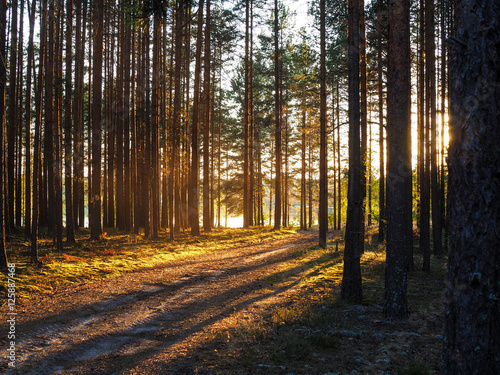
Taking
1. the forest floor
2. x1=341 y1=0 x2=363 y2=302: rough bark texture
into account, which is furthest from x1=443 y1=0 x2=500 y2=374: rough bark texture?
x1=341 y1=0 x2=363 y2=302: rough bark texture

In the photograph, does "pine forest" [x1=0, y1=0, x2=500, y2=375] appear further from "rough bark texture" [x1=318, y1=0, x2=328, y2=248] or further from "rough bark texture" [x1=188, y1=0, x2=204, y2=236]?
"rough bark texture" [x1=188, y1=0, x2=204, y2=236]

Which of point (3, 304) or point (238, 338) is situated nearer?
point (238, 338)

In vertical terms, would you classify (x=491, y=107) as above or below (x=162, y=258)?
above

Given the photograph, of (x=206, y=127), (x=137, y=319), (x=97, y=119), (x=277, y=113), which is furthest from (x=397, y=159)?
(x=277, y=113)

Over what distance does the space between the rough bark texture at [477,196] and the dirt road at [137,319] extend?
3630 millimetres

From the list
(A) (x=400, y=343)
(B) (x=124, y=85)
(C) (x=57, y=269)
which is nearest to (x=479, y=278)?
(A) (x=400, y=343)

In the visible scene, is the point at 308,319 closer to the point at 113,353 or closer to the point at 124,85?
the point at 113,353

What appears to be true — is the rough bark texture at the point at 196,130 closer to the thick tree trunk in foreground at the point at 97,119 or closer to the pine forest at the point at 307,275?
the pine forest at the point at 307,275

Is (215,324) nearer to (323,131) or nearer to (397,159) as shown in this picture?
(397,159)

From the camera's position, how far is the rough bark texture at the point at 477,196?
3500 millimetres

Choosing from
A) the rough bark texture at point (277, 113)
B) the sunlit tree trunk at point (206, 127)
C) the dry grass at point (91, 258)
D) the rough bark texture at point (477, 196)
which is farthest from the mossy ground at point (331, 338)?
the rough bark texture at point (277, 113)

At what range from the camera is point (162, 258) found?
566 inches

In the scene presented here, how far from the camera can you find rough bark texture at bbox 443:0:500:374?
3.50m

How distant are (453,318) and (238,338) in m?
3.82
